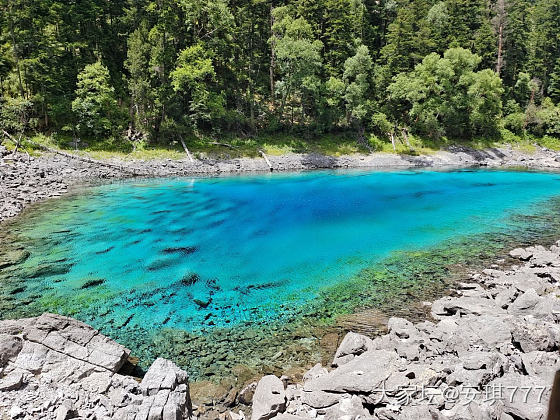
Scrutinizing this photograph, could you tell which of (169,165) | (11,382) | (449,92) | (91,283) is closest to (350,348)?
(11,382)

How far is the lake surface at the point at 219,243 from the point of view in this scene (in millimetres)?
12016

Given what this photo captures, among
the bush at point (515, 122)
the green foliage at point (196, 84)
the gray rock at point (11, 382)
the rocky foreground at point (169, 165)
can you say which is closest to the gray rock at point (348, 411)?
the gray rock at point (11, 382)

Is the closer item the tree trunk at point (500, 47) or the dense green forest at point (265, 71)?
the dense green forest at point (265, 71)

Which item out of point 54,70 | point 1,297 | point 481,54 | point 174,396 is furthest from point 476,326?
point 481,54

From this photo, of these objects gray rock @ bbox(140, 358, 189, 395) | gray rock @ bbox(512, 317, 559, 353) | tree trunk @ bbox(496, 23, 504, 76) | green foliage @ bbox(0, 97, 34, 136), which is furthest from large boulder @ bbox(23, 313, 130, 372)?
tree trunk @ bbox(496, 23, 504, 76)

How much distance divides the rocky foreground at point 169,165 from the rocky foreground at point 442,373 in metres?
21.9

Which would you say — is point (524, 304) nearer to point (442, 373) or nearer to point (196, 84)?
point (442, 373)

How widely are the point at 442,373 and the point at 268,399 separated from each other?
3569 millimetres

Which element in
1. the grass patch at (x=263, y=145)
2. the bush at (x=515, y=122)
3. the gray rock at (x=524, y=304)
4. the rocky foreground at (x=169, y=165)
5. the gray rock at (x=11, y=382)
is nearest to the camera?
the gray rock at (x=11, y=382)

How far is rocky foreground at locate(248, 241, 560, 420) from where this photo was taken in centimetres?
621

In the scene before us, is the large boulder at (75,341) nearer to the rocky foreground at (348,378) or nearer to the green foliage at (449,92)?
the rocky foreground at (348,378)

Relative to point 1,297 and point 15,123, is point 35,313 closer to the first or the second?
point 1,297

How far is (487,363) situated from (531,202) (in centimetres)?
2730

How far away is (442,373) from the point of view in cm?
706
